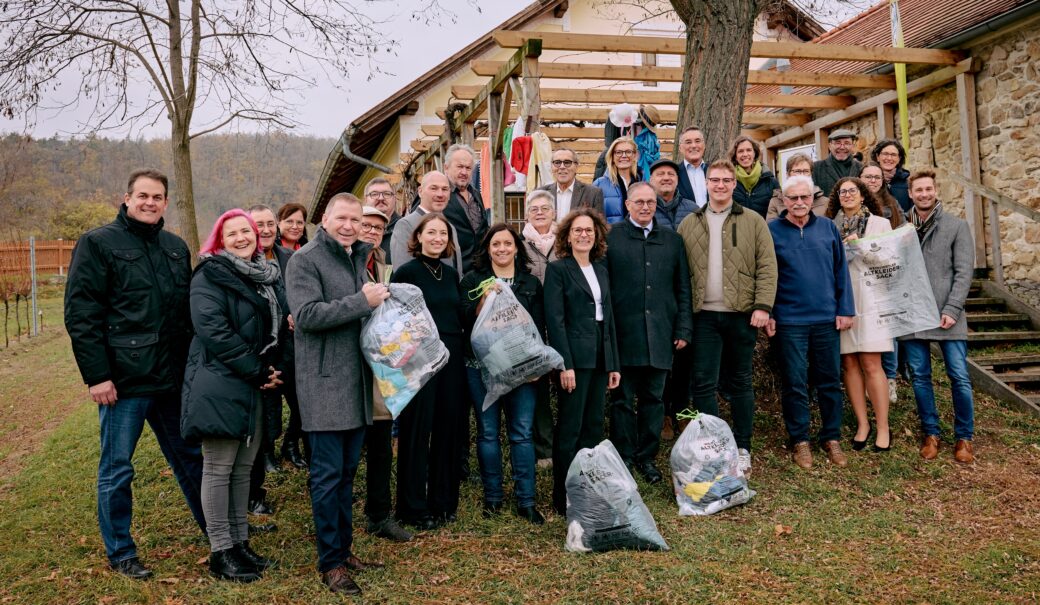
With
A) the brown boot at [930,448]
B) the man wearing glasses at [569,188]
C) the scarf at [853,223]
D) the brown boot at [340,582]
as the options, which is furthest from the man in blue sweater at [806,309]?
the brown boot at [340,582]

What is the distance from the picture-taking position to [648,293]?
4.43m

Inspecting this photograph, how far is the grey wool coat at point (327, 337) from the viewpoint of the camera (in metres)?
3.26

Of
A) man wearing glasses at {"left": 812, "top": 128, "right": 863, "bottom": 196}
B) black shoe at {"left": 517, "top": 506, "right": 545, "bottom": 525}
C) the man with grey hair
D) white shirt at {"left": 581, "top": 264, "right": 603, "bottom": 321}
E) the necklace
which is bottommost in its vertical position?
black shoe at {"left": 517, "top": 506, "right": 545, "bottom": 525}

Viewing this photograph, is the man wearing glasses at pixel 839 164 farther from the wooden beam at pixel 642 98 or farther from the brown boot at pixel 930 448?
the brown boot at pixel 930 448

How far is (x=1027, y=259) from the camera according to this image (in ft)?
25.5

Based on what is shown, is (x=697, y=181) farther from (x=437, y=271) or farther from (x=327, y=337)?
(x=327, y=337)

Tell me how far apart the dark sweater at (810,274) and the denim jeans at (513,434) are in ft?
6.48

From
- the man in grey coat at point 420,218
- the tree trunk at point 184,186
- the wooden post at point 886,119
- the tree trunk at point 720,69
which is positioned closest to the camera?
the man in grey coat at point 420,218

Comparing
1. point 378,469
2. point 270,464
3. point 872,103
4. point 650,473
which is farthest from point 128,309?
point 872,103

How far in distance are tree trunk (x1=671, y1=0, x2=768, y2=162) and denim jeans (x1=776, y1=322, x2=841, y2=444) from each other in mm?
1874

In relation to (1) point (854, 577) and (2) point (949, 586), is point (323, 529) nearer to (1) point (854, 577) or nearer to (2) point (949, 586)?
(1) point (854, 577)

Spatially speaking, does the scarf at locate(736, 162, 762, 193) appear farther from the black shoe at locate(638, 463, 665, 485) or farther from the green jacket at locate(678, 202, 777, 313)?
the black shoe at locate(638, 463, 665, 485)

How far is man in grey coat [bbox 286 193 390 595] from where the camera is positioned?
10.7 feet

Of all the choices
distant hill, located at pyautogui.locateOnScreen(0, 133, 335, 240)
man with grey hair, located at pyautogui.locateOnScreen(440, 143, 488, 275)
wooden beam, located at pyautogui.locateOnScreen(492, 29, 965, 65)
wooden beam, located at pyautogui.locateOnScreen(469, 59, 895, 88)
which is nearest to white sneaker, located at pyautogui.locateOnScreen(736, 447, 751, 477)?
man with grey hair, located at pyautogui.locateOnScreen(440, 143, 488, 275)
